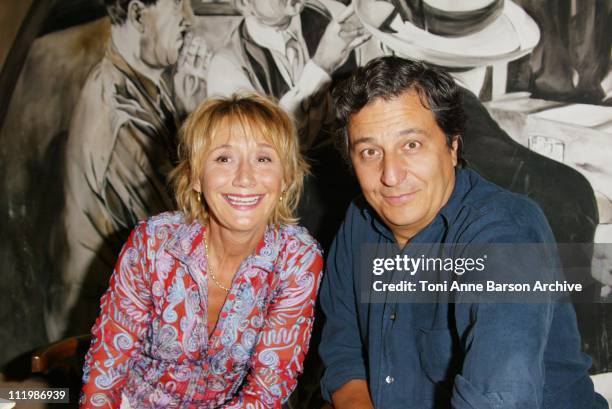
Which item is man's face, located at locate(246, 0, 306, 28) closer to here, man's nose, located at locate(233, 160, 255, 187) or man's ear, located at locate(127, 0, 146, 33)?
man's ear, located at locate(127, 0, 146, 33)

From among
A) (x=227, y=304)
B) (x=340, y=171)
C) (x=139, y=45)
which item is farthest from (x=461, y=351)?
(x=139, y=45)

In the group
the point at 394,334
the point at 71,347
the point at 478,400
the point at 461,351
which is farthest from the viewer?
the point at 71,347

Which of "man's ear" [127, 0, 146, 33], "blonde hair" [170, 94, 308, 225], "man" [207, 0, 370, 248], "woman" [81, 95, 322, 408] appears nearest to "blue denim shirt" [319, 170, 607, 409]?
"woman" [81, 95, 322, 408]

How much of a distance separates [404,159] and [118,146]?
152 centimetres

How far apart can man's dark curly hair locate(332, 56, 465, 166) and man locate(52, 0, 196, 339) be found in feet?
3.76

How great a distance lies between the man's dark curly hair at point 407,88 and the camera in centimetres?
140

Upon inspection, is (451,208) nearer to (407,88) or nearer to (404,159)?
(404,159)

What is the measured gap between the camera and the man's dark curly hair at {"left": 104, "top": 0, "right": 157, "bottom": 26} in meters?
2.46

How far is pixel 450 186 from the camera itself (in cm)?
142

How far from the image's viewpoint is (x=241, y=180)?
59.6 inches

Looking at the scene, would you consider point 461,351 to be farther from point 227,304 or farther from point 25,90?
point 25,90

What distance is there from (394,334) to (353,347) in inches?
8.7

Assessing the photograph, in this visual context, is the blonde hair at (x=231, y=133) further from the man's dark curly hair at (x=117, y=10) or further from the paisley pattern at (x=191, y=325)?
the man's dark curly hair at (x=117, y=10)

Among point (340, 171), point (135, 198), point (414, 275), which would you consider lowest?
point (135, 198)
